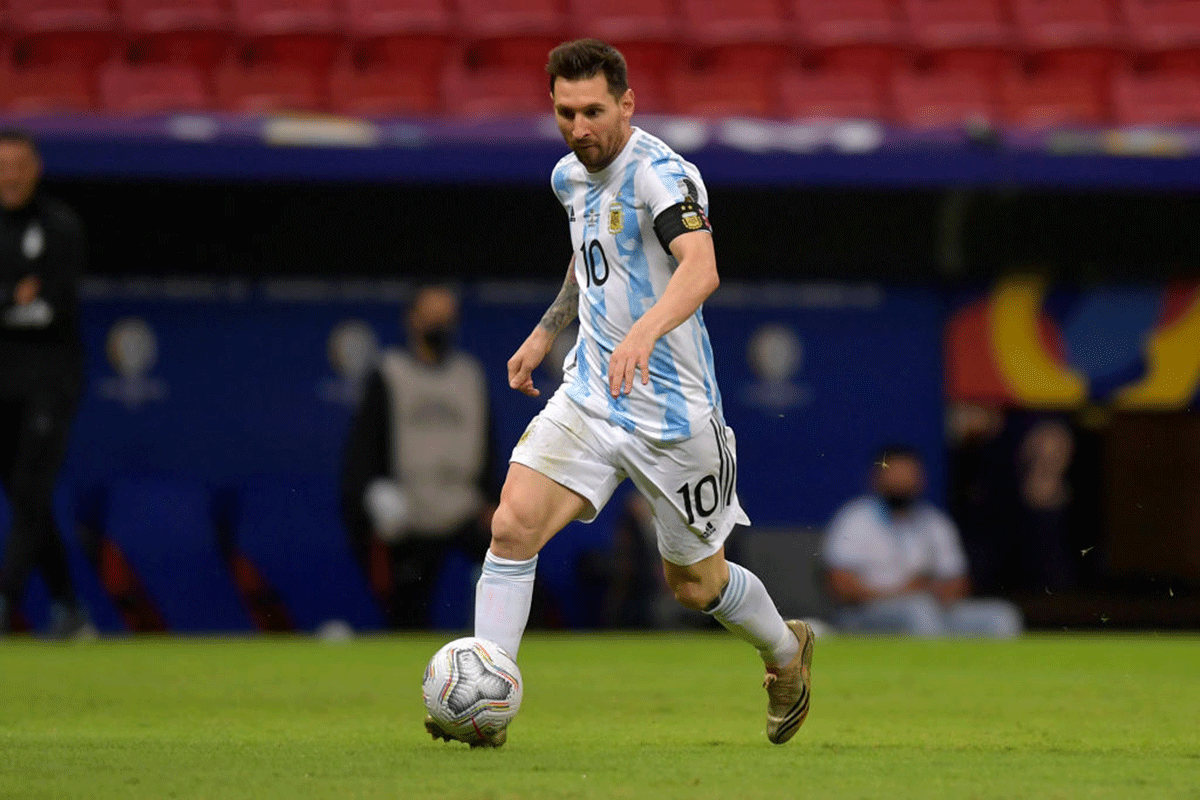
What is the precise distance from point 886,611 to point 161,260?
434 cm

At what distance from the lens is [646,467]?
5.19 m

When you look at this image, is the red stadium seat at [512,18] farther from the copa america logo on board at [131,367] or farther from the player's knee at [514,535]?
the player's knee at [514,535]

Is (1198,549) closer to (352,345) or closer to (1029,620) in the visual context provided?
(1029,620)

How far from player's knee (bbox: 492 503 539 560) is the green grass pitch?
50 cm

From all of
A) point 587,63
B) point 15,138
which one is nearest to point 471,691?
point 587,63

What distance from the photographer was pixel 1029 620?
11242 mm

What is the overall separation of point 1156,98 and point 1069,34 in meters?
0.67

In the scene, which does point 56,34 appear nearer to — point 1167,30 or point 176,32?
point 176,32

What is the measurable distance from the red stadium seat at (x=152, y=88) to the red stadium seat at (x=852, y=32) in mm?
3634

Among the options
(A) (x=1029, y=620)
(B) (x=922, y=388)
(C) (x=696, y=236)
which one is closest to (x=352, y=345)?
(B) (x=922, y=388)

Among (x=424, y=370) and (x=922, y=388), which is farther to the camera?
(x=922, y=388)

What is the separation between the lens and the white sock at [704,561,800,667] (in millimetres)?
5383

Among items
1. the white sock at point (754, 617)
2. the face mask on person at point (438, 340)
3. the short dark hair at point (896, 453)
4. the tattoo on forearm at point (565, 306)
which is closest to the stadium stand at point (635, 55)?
the face mask on person at point (438, 340)

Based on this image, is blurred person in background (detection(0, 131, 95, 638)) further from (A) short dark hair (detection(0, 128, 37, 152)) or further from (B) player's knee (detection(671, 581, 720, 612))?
(B) player's knee (detection(671, 581, 720, 612))
